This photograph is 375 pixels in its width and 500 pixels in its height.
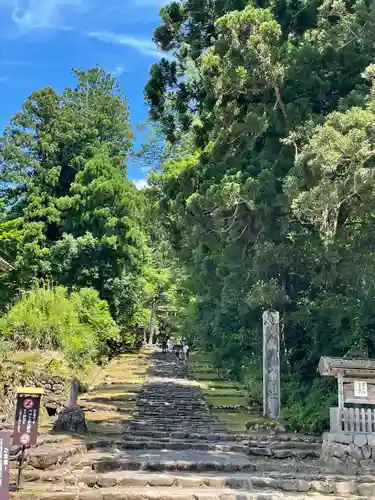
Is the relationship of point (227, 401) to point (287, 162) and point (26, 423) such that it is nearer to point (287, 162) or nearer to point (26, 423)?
point (287, 162)

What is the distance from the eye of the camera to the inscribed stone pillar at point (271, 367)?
14.3m

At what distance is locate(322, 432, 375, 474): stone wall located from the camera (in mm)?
9992

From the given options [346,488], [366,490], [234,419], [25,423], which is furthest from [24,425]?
[234,419]

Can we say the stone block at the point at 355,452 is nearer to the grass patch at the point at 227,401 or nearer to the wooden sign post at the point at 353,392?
the wooden sign post at the point at 353,392

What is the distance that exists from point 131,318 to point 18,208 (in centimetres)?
809

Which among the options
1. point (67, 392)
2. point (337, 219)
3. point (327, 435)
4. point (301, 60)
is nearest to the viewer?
point (327, 435)

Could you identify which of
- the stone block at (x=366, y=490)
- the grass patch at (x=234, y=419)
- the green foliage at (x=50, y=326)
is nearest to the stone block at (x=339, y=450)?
the stone block at (x=366, y=490)

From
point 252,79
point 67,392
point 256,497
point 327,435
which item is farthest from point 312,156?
point 67,392

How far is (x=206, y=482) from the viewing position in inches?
345

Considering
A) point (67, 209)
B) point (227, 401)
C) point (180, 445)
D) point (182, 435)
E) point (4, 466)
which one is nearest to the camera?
point (4, 466)

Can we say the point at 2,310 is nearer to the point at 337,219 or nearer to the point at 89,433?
the point at 89,433

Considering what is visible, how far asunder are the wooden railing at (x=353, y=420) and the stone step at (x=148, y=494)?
2.21 metres

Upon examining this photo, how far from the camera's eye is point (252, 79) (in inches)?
496

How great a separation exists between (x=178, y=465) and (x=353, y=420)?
3.54 metres
